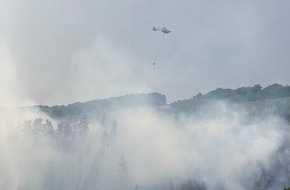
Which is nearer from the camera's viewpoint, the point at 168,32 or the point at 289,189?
the point at 289,189

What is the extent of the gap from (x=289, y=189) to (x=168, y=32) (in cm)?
8164

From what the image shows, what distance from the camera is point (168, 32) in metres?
195

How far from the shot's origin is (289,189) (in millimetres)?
128250

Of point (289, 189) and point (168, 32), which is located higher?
point (168, 32)
